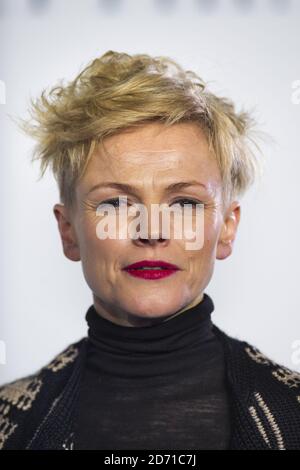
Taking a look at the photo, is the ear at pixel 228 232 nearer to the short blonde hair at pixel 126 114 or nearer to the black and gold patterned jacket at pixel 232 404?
the short blonde hair at pixel 126 114

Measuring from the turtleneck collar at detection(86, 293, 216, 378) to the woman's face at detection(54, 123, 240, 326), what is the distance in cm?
3

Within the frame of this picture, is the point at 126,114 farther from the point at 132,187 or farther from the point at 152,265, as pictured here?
the point at 152,265

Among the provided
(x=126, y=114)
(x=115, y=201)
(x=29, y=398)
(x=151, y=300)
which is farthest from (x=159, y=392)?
(x=126, y=114)

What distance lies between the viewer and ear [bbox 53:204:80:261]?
1865 millimetres

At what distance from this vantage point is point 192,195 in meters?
1.69

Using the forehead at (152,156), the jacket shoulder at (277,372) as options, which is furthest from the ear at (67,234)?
the jacket shoulder at (277,372)

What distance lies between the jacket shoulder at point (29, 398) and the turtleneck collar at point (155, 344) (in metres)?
0.14

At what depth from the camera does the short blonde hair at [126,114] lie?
1698 mm

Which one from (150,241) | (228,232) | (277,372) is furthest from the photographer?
(228,232)

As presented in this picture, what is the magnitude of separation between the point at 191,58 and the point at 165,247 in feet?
2.70

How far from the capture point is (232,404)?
1.67 meters

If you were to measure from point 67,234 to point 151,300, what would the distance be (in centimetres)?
35

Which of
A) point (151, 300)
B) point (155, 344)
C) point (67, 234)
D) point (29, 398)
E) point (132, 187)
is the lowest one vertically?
point (29, 398)

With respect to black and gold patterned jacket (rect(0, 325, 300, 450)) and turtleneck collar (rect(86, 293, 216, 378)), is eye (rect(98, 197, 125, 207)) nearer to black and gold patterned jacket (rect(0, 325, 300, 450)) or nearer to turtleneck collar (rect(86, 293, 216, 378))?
turtleneck collar (rect(86, 293, 216, 378))
